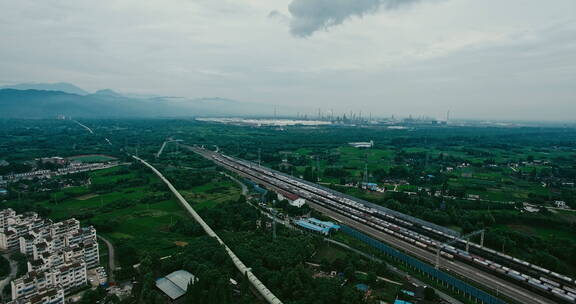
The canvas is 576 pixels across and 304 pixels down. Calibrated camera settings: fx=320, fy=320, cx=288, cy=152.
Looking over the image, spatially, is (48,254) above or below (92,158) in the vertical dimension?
above

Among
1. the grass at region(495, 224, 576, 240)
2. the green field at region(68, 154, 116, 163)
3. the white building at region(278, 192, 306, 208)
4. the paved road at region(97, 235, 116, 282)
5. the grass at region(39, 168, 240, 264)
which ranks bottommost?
the paved road at region(97, 235, 116, 282)

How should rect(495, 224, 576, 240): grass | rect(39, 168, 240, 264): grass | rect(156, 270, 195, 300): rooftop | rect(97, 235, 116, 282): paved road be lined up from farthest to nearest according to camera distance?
rect(495, 224, 576, 240): grass
rect(39, 168, 240, 264): grass
rect(97, 235, 116, 282): paved road
rect(156, 270, 195, 300): rooftop

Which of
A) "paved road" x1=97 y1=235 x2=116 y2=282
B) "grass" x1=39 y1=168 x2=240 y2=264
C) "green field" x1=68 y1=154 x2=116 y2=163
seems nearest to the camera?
"paved road" x1=97 y1=235 x2=116 y2=282

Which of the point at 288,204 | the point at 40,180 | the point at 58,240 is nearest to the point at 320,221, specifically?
the point at 288,204

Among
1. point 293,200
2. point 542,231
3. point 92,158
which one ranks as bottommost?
point 542,231

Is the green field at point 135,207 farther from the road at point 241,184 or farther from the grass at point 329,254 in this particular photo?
the grass at point 329,254

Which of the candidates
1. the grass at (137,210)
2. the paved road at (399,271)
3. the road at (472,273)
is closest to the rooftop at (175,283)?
the grass at (137,210)

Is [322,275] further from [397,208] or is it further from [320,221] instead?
[397,208]

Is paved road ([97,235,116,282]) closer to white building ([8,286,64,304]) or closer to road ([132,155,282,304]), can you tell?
white building ([8,286,64,304])

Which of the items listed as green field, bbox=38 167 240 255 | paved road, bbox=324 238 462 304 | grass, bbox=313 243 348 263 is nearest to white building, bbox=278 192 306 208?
green field, bbox=38 167 240 255

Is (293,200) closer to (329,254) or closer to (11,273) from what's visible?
(329,254)

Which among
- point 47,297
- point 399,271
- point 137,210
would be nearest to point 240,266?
point 47,297
